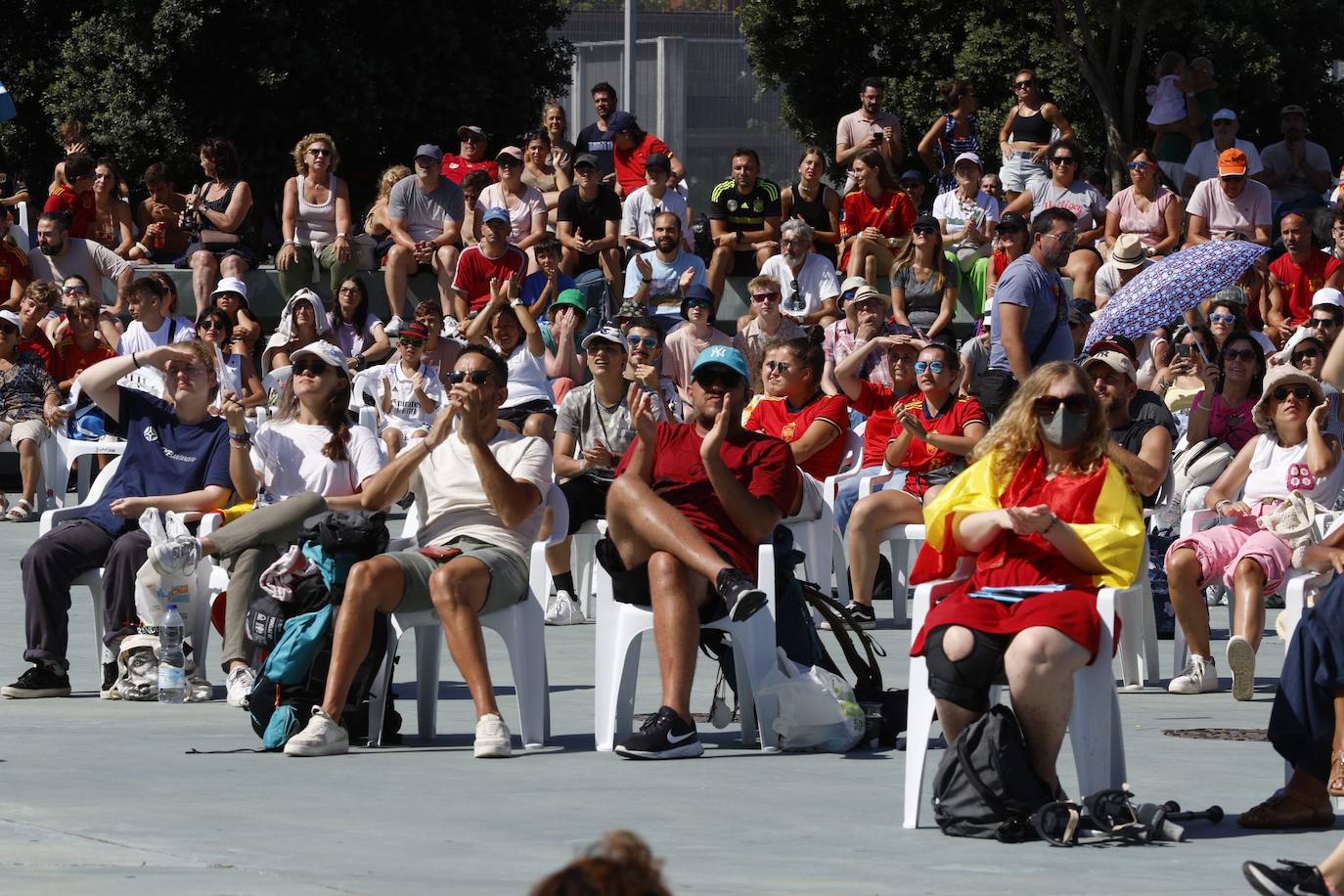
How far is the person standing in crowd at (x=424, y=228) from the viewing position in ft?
57.6

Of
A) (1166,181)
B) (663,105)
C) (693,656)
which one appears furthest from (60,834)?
(663,105)

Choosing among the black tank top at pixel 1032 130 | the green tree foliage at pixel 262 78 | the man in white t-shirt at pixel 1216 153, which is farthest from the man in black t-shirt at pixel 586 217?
the green tree foliage at pixel 262 78

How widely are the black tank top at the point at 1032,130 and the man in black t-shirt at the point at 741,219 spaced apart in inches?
96.5

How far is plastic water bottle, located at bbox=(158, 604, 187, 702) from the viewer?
858 centimetres

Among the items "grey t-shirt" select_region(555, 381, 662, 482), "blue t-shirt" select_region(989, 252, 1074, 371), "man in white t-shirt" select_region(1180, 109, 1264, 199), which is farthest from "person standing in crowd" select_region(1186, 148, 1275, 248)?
"grey t-shirt" select_region(555, 381, 662, 482)

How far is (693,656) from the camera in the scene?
24.3ft

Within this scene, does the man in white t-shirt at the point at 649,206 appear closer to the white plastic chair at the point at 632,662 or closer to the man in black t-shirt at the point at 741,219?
the man in black t-shirt at the point at 741,219

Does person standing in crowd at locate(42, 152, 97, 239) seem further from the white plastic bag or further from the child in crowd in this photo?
the white plastic bag

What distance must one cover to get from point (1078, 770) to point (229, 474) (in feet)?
13.1

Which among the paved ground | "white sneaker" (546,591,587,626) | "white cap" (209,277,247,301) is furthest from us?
"white cap" (209,277,247,301)

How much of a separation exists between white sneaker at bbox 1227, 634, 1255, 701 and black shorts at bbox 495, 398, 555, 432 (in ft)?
16.3

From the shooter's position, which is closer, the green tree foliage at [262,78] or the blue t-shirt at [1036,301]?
the blue t-shirt at [1036,301]

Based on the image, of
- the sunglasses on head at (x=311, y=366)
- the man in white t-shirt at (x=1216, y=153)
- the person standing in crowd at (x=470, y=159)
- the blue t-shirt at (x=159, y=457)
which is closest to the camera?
the sunglasses on head at (x=311, y=366)

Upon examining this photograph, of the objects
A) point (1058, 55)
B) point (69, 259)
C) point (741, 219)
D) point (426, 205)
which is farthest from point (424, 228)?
point (1058, 55)
